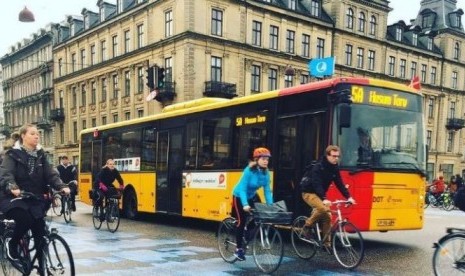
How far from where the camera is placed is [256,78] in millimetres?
40812

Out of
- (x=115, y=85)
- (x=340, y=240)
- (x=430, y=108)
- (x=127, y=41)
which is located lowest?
(x=340, y=240)

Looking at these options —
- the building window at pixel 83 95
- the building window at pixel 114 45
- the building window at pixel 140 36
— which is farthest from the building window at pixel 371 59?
the building window at pixel 83 95

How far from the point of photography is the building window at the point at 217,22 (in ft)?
124

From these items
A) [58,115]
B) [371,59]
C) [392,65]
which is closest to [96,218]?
[371,59]

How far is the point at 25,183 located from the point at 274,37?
37.8 meters

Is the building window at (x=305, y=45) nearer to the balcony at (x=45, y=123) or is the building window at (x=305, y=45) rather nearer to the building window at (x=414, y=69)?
the building window at (x=414, y=69)

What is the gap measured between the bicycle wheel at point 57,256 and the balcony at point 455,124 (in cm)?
5962

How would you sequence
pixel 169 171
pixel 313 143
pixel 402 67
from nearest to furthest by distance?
pixel 313 143, pixel 169 171, pixel 402 67

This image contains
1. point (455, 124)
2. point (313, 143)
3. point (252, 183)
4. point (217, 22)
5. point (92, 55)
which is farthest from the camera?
point (455, 124)

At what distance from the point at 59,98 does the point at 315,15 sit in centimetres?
2946

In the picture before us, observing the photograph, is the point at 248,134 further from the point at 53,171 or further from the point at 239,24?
the point at 239,24

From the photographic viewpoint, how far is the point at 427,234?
39.5 ft

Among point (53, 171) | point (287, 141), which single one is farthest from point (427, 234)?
point (53, 171)

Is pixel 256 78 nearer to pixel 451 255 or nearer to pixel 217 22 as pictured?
pixel 217 22
